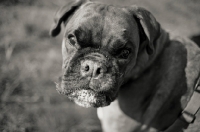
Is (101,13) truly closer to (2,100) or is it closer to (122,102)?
(122,102)

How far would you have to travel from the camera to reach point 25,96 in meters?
4.25

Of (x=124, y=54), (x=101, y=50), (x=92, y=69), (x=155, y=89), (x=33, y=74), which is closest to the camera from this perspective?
(x=92, y=69)

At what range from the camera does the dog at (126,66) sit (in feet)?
8.52

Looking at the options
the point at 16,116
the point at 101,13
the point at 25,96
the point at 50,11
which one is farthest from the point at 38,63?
the point at 101,13

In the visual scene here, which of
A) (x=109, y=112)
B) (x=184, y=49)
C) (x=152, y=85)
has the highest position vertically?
(x=184, y=49)

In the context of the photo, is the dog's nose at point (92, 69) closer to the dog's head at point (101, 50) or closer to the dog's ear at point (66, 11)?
the dog's head at point (101, 50)

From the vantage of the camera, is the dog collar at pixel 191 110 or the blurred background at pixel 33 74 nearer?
the dog collar at pixel 191 110

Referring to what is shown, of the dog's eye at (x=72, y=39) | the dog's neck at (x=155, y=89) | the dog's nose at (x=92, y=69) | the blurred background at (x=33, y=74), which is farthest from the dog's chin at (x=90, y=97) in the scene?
the blurred background at (x=33, y=74)

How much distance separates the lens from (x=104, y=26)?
268cm

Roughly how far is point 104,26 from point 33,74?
2539 millimetres

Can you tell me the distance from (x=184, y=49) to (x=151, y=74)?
0.56 m

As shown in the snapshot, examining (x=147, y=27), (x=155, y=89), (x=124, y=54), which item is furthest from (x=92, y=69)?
(x=155, y=89)

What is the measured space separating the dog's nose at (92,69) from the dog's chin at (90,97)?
0.64 feet

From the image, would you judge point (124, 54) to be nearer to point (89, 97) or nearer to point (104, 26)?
point (104, 26)
